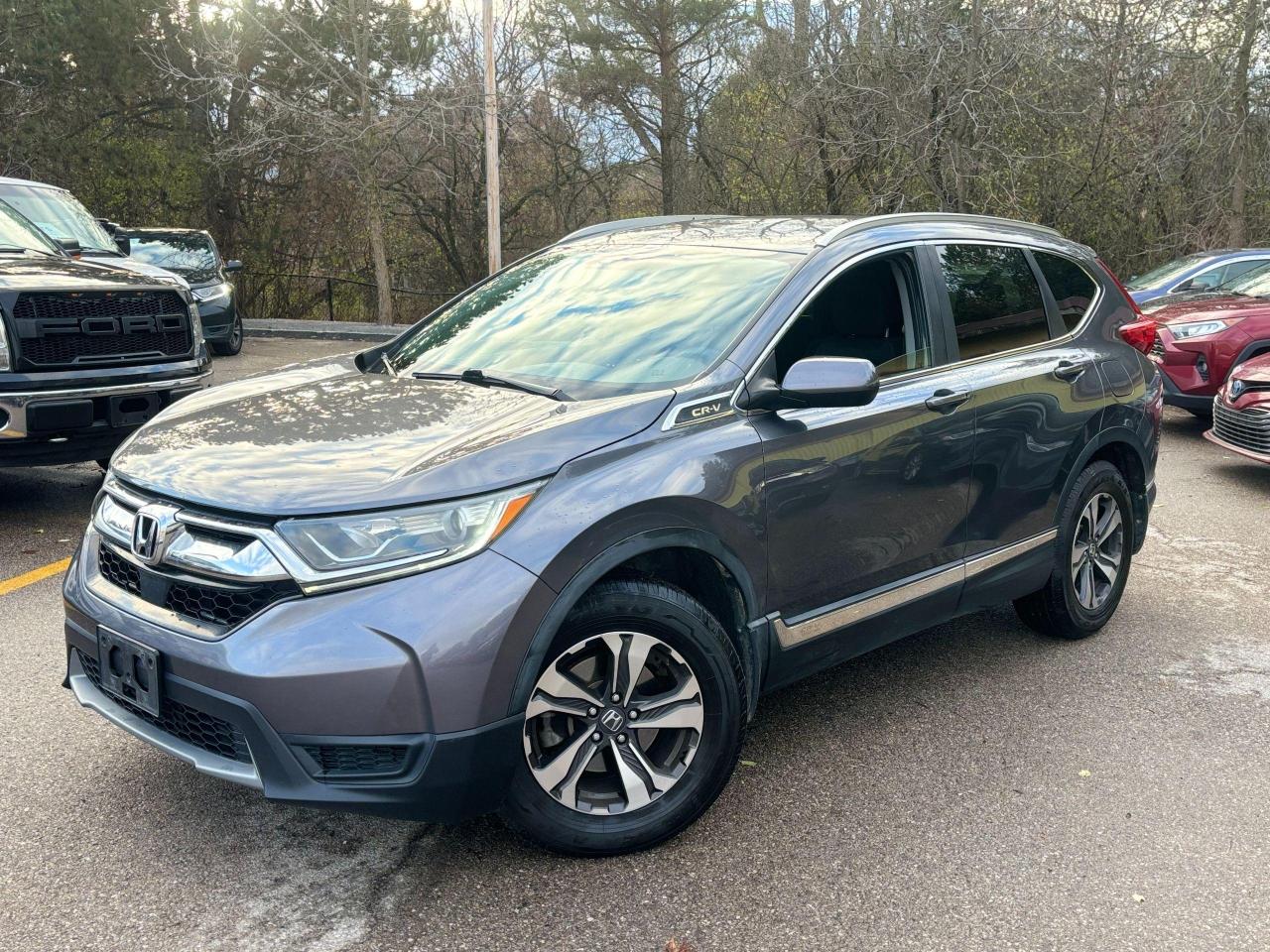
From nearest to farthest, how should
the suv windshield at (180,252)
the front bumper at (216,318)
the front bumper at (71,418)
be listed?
1. the front bumper at (71,418)
2. the front bumper at (216,318)
3. the suv windshield at (180,252)

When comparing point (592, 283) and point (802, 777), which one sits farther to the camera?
point (592, 283)

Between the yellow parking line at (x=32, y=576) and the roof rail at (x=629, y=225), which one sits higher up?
the roof rail at (x=629, y=225)

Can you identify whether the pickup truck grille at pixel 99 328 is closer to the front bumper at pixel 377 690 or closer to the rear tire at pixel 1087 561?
the front bumper at pixel 377 690

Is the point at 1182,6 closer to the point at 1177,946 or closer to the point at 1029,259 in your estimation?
the point at 1029,259

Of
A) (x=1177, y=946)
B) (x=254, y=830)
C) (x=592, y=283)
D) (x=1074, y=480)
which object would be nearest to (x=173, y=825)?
(x=254, y=830)

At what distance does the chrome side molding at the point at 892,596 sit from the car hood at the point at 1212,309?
654 centimetres

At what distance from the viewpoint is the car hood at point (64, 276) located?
5.95 meters

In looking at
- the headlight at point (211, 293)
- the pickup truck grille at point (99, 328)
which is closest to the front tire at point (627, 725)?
the pickup truck grille at point (99, 328)

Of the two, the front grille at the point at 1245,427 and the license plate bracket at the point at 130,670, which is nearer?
the license plate bracket at the point at 130,670

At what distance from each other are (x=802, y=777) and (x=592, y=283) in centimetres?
183

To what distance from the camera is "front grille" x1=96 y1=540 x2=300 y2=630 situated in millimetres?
2701

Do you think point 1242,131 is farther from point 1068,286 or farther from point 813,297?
point 813,297

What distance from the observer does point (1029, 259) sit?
4617 mm

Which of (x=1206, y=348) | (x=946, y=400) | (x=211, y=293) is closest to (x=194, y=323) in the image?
(x=946, y=400)
